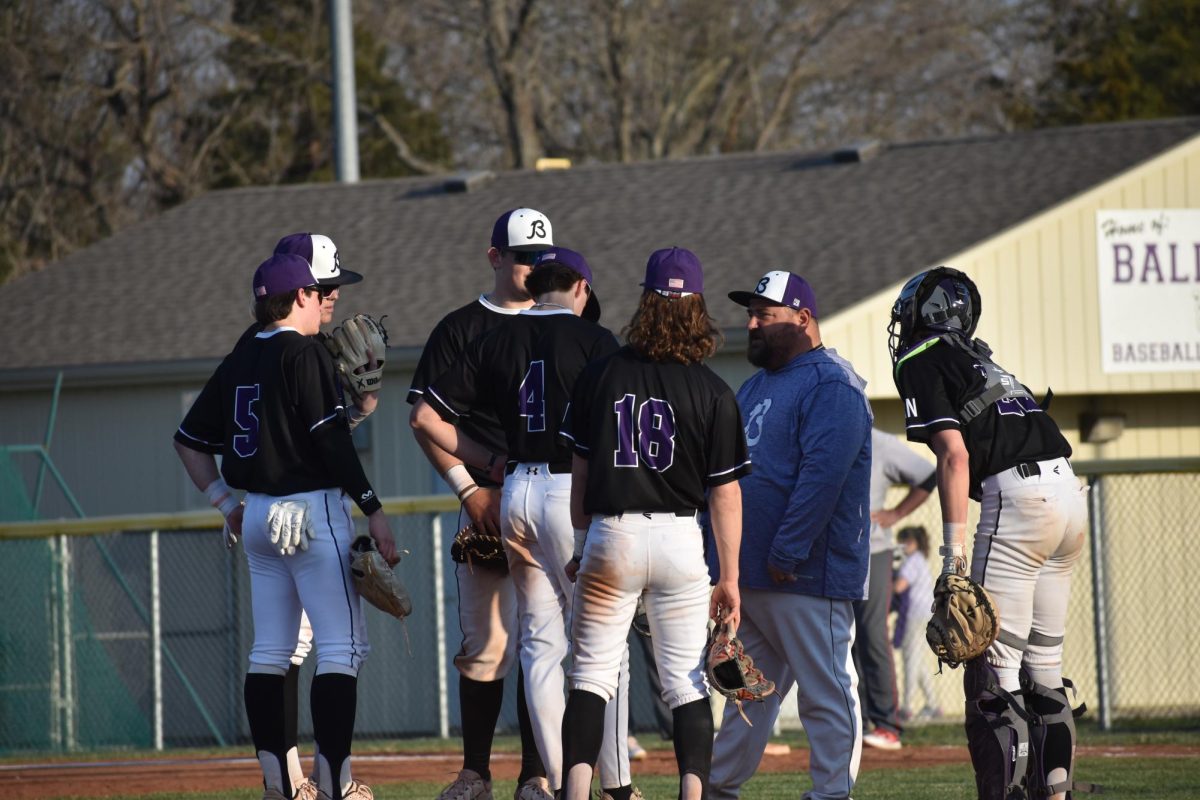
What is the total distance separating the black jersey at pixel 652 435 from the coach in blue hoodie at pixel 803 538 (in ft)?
1.66

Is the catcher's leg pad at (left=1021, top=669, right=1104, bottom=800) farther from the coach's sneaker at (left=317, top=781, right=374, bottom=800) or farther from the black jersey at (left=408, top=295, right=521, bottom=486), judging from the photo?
the coach's sneaker at (left=317, top=781, right=374, bottom=800)

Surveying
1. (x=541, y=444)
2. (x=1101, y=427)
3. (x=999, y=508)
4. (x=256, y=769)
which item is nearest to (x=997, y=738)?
(x=999, y=508)

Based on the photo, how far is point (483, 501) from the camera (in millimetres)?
7699

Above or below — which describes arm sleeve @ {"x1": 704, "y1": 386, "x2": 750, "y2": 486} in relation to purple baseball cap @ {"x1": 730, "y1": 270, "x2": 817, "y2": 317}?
below

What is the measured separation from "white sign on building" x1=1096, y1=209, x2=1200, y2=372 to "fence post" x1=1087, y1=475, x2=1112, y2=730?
9.22ft

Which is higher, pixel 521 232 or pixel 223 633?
pixel 521 232

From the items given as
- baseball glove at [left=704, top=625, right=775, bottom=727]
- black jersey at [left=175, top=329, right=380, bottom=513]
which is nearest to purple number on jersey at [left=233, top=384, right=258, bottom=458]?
black jersey at [left=175, top=329, right=380, bottom=513]

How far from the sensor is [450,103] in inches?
1369

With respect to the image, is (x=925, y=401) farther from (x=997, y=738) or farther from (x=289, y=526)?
(x=289, y=526)

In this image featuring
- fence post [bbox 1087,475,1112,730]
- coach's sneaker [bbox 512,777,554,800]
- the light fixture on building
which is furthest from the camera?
the light fixture on building

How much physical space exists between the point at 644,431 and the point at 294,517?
1471 mm

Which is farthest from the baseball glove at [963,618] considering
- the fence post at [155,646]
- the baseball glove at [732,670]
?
the fence post at [155,646]

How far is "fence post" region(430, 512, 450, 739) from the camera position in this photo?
561 inches

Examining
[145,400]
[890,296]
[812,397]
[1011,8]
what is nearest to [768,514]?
[812,397]
